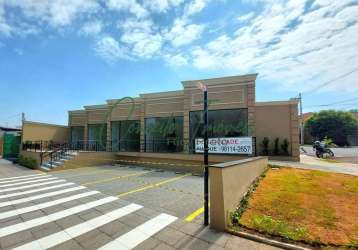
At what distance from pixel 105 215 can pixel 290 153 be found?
1257 cm

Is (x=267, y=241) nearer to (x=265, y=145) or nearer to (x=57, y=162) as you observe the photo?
(x=265, y=145)

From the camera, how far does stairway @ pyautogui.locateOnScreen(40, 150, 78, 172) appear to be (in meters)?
13.1

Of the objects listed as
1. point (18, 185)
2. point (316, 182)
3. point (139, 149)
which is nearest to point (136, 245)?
point (316, 182)

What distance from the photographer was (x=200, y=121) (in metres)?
11.6

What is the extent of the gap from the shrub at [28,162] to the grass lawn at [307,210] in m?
13.5

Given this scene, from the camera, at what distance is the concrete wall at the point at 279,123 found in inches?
555

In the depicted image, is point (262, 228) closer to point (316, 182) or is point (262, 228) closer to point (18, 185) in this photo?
point (316, 182)

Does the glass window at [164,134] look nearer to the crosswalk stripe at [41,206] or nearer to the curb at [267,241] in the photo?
the crosswalk stripe at [41,206]

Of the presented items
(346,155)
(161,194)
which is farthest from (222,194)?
(346,155)

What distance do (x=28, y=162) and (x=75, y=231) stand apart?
13296 mm

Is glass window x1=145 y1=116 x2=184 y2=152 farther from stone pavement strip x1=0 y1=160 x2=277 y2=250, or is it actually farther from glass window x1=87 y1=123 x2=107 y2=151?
stone pavement strip x1=0 y1=160 x2=277 y2=250

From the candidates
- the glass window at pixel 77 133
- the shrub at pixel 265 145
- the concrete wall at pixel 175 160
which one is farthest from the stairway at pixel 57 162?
the shrub at pixel 265 145

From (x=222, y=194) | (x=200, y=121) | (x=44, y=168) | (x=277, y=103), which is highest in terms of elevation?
(x=277, y=103)

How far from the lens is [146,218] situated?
4.94m
